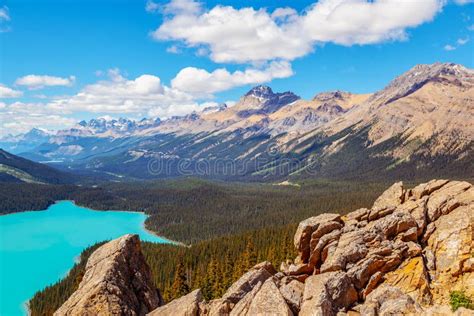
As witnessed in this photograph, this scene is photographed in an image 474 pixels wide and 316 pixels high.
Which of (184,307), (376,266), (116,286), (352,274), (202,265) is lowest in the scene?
(202,265)

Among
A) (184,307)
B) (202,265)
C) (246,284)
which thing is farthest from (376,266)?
(202,265)

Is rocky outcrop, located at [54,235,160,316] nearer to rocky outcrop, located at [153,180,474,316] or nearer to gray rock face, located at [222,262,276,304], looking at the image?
gray rock face, located at [222,262,276,304]

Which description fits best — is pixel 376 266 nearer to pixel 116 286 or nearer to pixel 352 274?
pixel 352 274

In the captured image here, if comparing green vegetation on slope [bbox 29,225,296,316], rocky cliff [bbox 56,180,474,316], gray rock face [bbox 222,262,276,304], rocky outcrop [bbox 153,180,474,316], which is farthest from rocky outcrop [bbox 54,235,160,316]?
green vegetation on slope [bbox 29,225,296,316]

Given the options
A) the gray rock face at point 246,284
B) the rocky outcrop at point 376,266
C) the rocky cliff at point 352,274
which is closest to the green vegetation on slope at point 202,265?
the rocky outcrop at point 376,266

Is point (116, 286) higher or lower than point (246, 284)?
higher

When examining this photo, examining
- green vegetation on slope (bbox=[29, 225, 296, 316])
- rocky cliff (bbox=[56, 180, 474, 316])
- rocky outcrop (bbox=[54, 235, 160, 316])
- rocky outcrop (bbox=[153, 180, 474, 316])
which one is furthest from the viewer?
green vegetation on slope (bbox=[29, 225, 296, 316])
